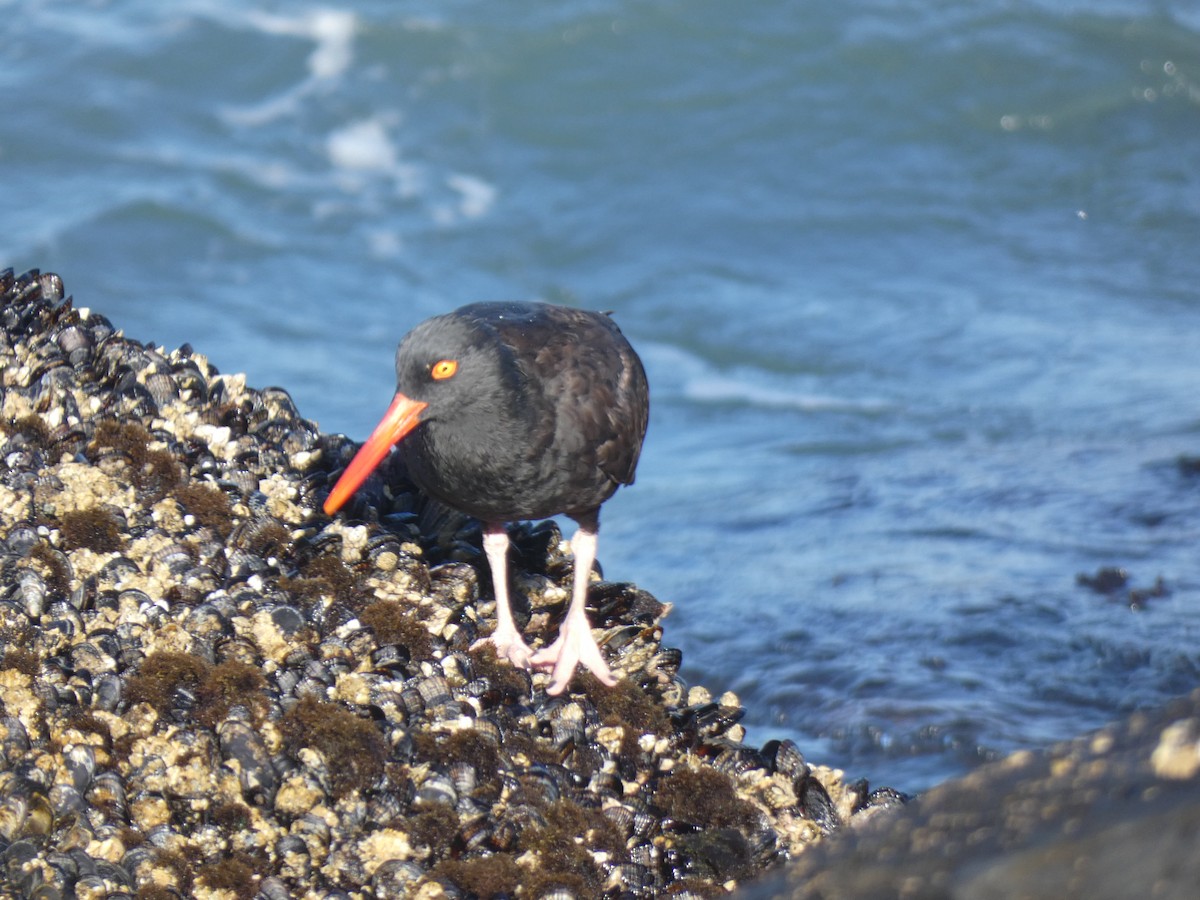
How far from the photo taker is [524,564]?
15.6ft

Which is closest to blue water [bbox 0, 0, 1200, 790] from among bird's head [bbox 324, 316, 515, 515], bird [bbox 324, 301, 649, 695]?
bird [bbox 324, 301, 649, 695]

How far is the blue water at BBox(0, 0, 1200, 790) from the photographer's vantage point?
5.89m

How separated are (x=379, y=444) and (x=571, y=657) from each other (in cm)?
93

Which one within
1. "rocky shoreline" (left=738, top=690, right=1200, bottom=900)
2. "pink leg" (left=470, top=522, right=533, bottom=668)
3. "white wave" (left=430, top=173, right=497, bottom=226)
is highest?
"white wave" (left=430, top=173, right=497, bottom=226)

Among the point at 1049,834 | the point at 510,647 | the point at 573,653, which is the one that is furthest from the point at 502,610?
the point at 1049,834

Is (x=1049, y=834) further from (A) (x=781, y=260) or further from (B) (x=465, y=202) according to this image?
(B) (x=465, y=202)

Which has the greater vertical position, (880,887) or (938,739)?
(880,887)

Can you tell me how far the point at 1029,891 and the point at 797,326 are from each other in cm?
884

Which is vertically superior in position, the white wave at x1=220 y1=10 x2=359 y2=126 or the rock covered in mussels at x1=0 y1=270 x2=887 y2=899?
the white wave at x1=220 y1=10 x2=359 y2=126

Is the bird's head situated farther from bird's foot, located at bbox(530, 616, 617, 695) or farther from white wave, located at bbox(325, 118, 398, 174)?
white wave, located at bbox(325, 118, 398, 174)

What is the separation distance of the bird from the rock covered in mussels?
160mm

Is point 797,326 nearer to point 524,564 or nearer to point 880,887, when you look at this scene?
→ point 524,564

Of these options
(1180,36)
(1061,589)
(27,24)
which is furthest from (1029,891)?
(27,24)

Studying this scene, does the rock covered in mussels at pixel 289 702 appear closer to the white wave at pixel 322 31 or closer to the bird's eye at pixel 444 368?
the bird's eye at pixel 444 368
